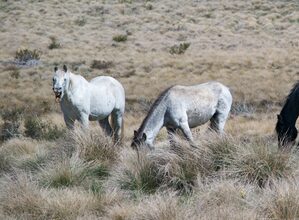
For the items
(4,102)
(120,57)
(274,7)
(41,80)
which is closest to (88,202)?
(4,102)

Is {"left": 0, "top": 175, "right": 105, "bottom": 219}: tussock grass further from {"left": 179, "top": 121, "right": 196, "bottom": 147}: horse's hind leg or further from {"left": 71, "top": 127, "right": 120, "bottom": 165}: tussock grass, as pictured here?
{"left": 179, "top": 121, "right": 196, "bottom": 147}: horse's hind leg

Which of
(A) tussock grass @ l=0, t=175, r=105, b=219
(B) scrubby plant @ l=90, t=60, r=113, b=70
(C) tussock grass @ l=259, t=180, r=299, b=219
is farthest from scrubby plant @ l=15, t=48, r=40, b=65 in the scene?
(C) tussock grass @ l=259, t=180, r=299, b=219

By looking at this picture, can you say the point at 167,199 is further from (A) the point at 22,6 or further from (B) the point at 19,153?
(A) the point at 22,6

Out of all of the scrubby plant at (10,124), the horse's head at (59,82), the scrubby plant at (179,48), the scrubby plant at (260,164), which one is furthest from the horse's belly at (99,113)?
the scrubby plant at (179,48)

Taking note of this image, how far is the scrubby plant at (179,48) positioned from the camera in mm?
31595

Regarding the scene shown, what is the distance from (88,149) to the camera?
8.68 meters

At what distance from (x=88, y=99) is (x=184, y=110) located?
2175 mm

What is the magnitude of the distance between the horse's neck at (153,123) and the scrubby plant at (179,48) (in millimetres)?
22284

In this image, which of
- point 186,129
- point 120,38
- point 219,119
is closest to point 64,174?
point 186,129

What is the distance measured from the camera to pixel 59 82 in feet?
32.8

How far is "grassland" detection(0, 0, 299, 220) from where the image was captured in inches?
256

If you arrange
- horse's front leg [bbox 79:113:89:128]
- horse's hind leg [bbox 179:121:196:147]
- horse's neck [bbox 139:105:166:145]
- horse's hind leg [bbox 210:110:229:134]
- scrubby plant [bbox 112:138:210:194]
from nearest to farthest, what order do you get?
scrubby plant [bbox 112:138:210:194] < horse's neck [bbox 139:105:166:145] < horse's hind leg [bbox 179:121:196:147] < horse's front leg [bbox 79:113:89:128] < horse's hind leg [bbox 210:110:229:134]

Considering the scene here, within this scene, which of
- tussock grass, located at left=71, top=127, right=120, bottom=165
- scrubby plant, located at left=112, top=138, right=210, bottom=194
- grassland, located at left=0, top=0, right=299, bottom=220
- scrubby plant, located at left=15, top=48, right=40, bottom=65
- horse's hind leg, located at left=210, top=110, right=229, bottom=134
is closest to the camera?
grassland, located at left=0, top=0, right=299, bottom=220

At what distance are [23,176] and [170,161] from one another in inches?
81.0
